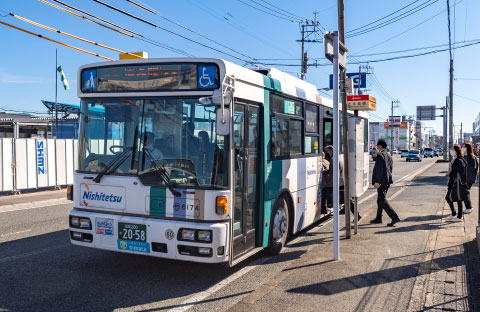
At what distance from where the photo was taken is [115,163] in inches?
223

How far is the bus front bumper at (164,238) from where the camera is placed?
204 inches

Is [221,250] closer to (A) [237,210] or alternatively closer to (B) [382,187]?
(A) [237,210]

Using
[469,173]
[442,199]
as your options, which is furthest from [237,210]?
[442,199]

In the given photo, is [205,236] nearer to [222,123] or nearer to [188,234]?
[188,234]

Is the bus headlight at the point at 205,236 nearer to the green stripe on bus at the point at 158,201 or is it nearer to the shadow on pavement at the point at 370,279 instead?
the green stripe on bus at the point at 158,201

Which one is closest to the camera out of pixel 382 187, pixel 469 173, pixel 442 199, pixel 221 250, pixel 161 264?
pixel 221 250

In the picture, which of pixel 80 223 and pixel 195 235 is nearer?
pixel 195 235

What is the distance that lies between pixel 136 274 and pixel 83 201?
1217 millimetres

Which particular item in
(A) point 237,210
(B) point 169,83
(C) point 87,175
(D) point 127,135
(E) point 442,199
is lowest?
(E) point 442,199

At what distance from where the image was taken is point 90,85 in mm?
6035

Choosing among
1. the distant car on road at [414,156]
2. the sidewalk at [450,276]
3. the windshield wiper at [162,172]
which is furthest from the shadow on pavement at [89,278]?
the distant car on road at [414,156]

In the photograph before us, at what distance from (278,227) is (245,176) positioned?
1.57 m

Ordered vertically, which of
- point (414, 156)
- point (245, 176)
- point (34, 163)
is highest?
point (245, 176)

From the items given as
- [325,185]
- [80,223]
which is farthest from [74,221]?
[325,185]
